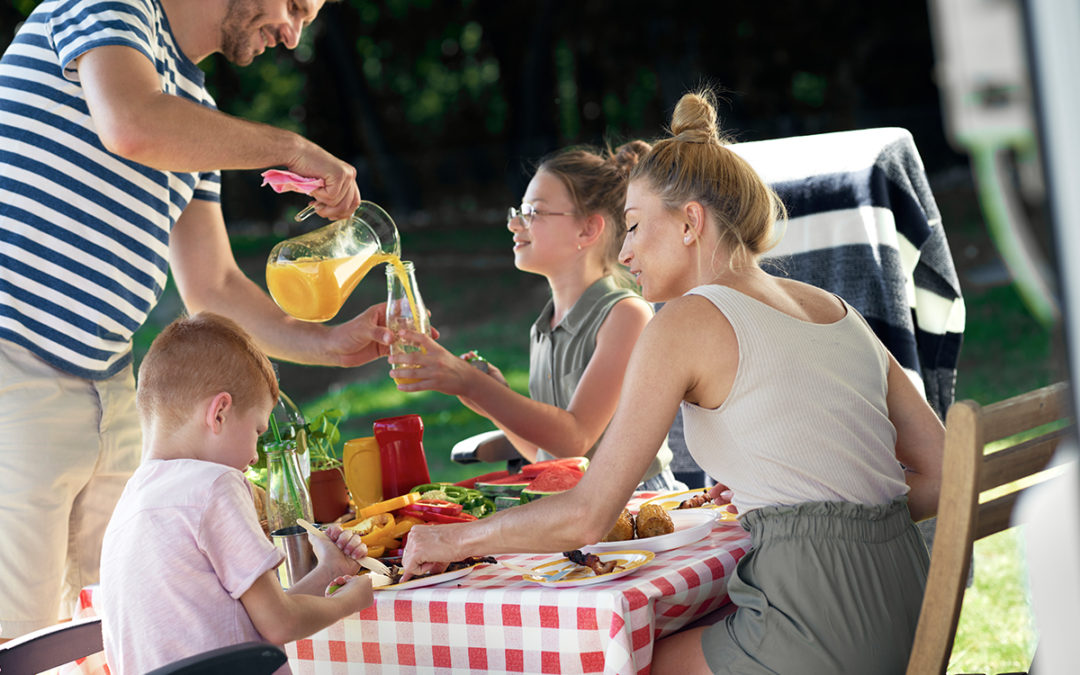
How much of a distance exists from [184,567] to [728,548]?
86cm

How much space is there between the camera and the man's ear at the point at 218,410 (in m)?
1.57

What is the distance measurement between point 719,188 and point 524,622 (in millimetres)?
857

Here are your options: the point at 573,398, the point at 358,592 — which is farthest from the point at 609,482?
the point at 573,398

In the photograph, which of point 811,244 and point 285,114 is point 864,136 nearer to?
point 811,244

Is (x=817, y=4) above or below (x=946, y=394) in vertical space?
above

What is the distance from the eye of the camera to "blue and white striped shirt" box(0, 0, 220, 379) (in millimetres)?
2113

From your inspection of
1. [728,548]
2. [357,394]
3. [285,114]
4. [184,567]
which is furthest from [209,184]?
[285,114]

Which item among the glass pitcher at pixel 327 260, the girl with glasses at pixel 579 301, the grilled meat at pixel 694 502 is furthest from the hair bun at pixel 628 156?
the grilled meat at pixel 694 502

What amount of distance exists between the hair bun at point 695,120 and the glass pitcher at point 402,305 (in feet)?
2.08

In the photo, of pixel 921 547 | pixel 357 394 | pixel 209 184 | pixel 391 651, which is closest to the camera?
pixel 391 651

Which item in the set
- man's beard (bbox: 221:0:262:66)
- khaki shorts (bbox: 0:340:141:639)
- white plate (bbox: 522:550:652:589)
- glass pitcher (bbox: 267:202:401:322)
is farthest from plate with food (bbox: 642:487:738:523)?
man's beard (bbox: 221:0:262:66)

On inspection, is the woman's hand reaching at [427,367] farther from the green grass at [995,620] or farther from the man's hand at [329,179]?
the green grass at [995,620]

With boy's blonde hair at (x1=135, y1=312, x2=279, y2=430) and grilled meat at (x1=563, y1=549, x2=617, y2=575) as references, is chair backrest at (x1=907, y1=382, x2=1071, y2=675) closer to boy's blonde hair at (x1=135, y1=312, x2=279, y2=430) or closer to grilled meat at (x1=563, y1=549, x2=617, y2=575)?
grilled meat at (x1=563, y1=549, x2=617, y2=575)

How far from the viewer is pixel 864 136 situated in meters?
3.12
